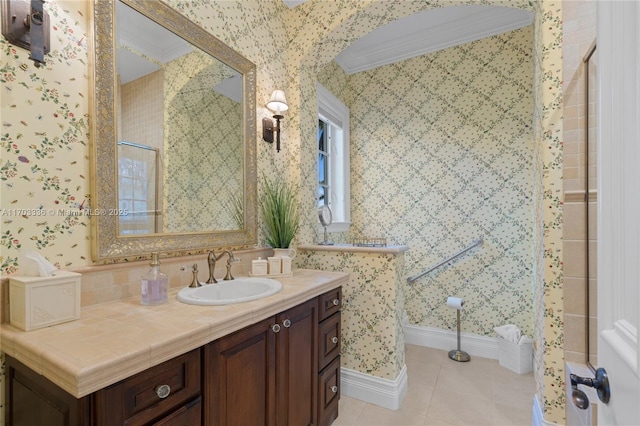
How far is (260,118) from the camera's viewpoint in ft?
6.64

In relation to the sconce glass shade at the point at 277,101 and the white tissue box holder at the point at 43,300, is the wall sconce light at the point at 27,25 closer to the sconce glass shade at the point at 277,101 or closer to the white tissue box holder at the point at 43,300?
the white tissue box holder at the point at 43,300

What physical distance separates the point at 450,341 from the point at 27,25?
11.2ft

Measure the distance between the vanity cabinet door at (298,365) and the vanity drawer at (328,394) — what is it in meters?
0.07

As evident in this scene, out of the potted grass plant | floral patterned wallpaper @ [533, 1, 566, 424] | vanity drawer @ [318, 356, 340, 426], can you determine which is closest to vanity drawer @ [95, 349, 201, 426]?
vanity drawer @ [318, 356, 340, 426]

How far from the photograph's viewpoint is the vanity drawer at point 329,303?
5.41ft

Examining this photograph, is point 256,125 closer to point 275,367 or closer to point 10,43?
point 10,43

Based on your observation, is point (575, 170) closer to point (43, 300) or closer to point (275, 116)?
point (275, 116)

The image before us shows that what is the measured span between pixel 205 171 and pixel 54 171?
69cm

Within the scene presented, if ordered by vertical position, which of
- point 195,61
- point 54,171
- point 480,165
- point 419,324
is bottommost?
point 419,324

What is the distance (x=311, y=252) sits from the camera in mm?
2191

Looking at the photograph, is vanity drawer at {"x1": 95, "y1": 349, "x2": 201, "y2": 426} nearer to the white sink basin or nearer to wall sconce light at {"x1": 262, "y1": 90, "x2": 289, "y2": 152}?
the white sink basin

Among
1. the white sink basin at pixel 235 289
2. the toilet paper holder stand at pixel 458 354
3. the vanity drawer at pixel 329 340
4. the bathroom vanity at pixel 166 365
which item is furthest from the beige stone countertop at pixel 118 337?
the toilet paper holder stand at pixel 458 354

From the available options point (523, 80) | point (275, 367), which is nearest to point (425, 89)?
point (523, 80)

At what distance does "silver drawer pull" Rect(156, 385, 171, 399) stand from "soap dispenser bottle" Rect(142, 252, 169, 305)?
1.27ft
